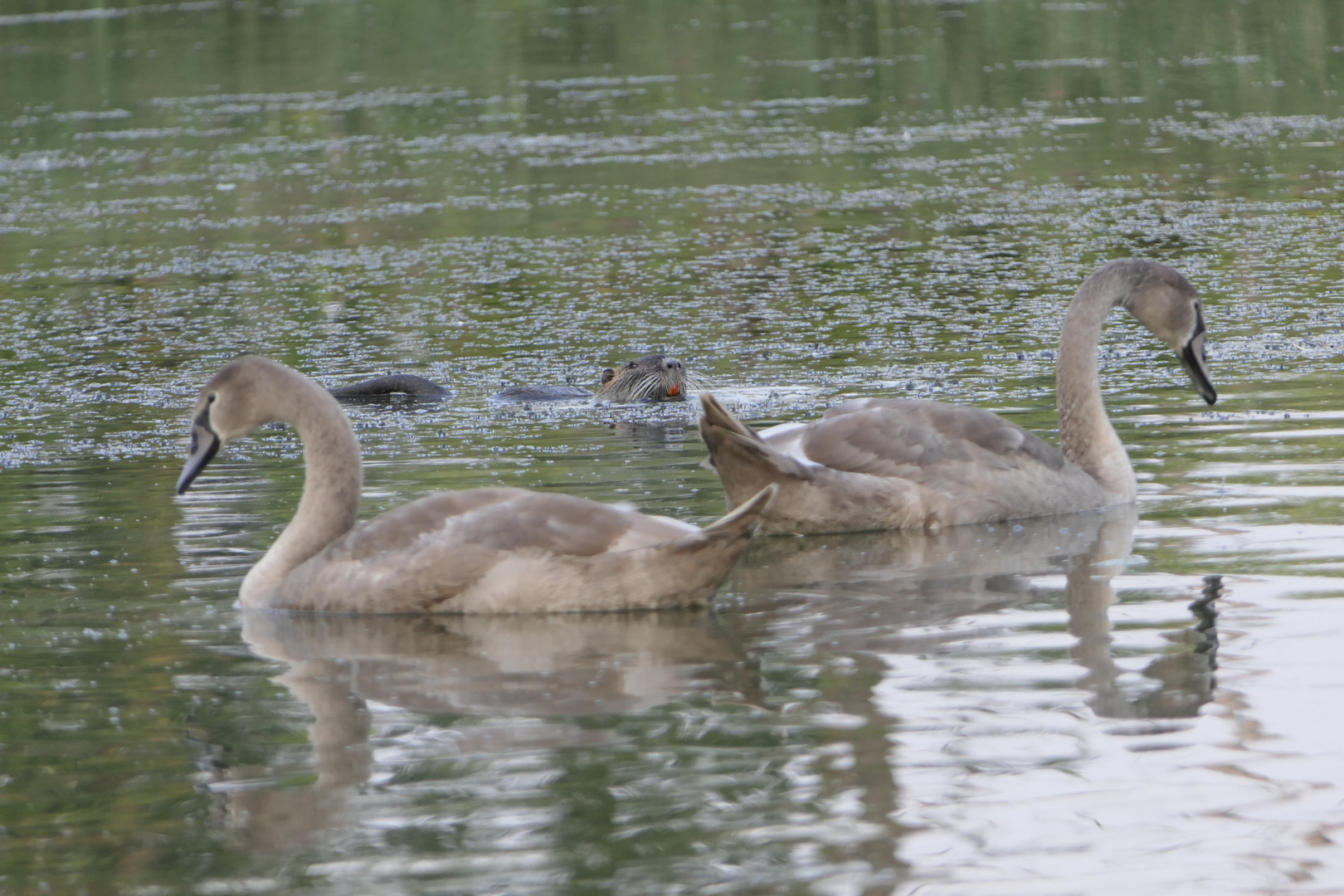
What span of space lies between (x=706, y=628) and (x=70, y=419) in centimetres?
618

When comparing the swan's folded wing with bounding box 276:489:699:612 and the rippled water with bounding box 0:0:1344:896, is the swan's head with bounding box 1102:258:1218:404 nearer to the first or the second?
the rippled water with bounding box 0:0:1344:896

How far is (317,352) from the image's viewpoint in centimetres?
1453

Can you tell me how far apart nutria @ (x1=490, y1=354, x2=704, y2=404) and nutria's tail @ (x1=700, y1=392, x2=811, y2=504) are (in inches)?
142

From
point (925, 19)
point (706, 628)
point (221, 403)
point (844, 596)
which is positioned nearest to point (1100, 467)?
point (844, 596)

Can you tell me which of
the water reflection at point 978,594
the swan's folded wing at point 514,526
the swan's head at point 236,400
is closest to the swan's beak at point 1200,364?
the water reflection at point 978,594

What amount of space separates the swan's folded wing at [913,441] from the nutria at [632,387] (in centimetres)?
332

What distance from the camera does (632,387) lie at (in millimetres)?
12492

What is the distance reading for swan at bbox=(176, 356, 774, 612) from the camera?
7512mm

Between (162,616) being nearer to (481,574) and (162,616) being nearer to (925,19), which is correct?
(481,574)

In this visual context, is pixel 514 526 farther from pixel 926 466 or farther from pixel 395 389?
pixel 395 389

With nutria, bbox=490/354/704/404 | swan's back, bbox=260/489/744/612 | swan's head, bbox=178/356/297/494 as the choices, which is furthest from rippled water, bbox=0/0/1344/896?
swan's head, bbox=178/356/297/494

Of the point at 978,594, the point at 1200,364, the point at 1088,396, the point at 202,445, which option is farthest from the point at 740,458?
the point at 1200,364

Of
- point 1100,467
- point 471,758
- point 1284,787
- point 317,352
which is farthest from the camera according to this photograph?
point 317,352

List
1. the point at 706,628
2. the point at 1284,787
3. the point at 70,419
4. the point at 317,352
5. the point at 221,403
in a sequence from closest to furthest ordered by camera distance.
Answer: the point at 1284,787, the point at 706,628, the point at 221,403, the point at 70,419, the point at 317,352
